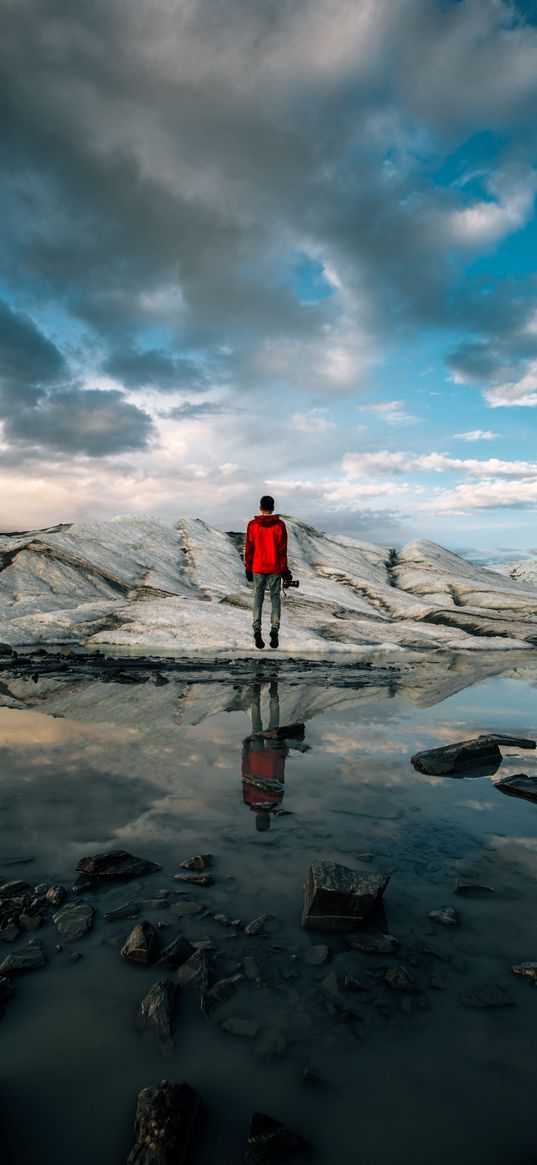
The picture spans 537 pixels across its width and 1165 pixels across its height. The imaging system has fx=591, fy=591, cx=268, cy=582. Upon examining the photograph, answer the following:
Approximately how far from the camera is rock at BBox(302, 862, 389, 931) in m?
3.25

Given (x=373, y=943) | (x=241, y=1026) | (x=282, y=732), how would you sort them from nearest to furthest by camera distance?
(x=241, y=1026), (x=373, y=943), (x=282, y=732)

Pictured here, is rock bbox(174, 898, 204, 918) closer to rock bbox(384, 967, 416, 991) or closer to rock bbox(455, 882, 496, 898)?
rock bbox(384, 967, 416, 991)

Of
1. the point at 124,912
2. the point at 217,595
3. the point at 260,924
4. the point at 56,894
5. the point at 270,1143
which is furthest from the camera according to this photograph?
the point at 217,595

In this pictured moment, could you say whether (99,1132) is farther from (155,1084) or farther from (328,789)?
(328,789)

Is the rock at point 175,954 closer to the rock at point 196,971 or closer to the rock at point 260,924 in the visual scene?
the rock at point 196,971

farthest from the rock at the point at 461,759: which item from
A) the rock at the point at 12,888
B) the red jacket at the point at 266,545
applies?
the red jacket at the point at 266,545

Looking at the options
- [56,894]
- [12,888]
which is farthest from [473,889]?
[12,888]

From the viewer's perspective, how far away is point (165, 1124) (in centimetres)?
192

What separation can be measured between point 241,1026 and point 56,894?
154 centimetres

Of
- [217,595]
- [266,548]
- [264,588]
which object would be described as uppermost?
[266,548]

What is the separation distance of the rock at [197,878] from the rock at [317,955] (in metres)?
0.89

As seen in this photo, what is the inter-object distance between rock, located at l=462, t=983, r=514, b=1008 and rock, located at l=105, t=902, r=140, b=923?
179 centimetres

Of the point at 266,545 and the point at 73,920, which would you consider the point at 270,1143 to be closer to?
the point at 73,920

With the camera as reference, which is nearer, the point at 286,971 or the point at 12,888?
the point at 286,971
